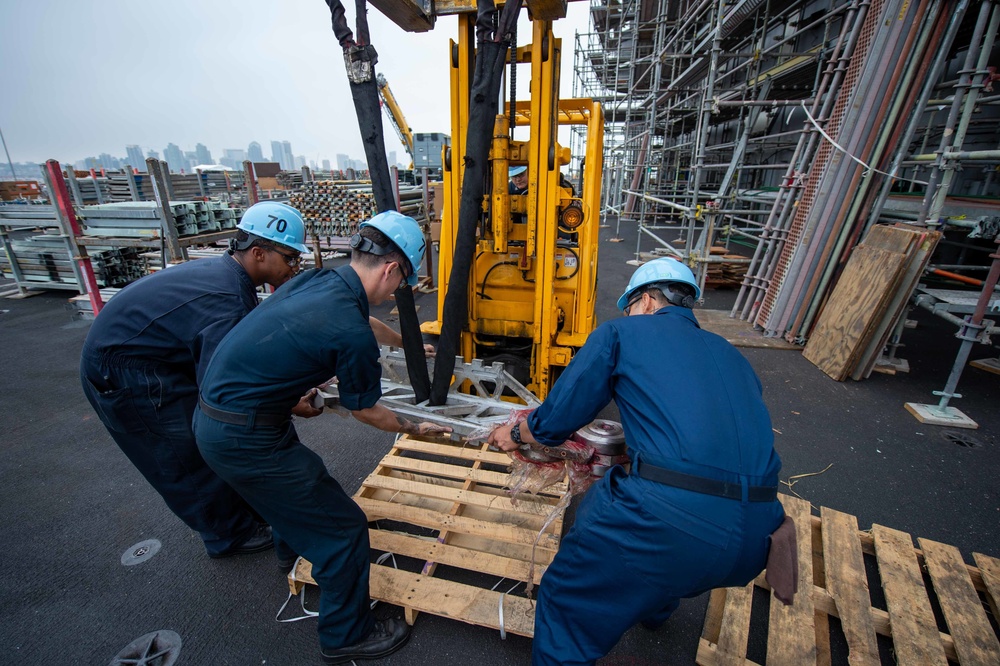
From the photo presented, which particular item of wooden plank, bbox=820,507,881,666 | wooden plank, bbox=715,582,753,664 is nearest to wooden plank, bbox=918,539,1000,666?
wooden plank, bbox=820,507,881,666

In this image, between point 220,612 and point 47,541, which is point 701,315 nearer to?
point 220,612

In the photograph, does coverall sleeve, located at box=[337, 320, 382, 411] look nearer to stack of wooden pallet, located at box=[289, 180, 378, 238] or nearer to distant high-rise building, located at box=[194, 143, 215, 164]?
stack of wooden pallet, located at box=[289, 180, 378, 238]

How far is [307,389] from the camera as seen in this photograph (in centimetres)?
191

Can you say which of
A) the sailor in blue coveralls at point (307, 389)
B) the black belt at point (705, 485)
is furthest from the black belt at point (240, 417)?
the black belt at point (705, 485)

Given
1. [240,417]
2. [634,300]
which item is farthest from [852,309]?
[240,417]

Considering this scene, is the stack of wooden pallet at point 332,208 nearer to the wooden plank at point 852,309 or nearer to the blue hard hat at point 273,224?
the blue hard hat at point 273,224

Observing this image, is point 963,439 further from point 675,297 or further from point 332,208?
point 332,208

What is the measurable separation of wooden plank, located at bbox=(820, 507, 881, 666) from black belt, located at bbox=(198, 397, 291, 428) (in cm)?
289

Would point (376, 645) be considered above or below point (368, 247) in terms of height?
below

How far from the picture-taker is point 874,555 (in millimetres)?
2771

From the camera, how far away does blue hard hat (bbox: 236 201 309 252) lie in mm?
2557

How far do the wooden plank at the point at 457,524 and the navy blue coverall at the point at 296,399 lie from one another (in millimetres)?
712

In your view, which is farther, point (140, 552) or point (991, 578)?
point (140, 552)

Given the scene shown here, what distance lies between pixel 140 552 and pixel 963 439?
668 cm
